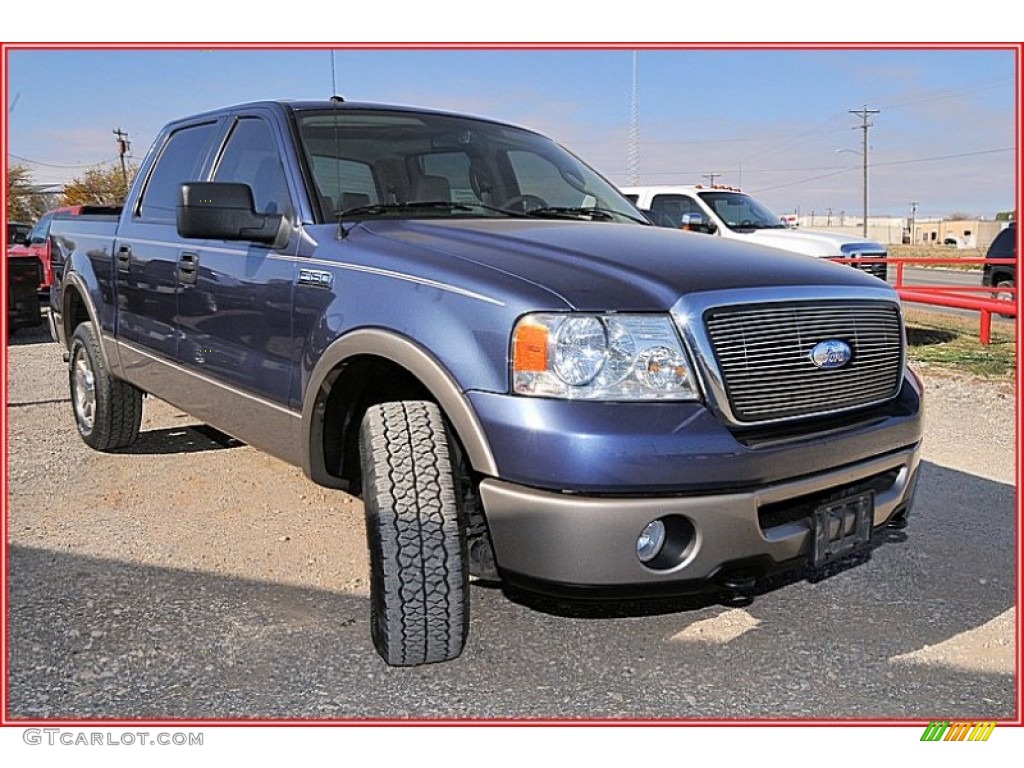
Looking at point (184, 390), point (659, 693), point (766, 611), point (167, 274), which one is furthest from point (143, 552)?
point (766, 611)

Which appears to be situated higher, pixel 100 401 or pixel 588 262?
pixel 588 262

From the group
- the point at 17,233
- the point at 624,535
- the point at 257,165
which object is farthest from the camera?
the point at 17,233

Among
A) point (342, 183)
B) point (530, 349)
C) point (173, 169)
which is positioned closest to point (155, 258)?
point (173, 169)

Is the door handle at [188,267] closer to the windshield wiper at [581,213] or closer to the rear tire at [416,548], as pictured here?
the windshield wiper at [581,213]

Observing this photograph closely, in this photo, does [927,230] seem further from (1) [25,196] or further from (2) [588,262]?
(2) [588,262]

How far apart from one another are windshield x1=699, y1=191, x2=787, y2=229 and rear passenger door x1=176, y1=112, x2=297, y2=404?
8.49 meters

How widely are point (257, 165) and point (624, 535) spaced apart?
242 cm

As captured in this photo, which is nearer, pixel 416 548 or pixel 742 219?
pixel 416 548

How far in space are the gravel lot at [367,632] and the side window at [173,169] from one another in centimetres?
148

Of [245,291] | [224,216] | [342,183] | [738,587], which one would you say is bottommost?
[738,587]

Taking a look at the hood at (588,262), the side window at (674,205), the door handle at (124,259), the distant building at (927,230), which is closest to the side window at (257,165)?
the hood at (588,262)

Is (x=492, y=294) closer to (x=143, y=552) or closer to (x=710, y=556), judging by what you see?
(x=710, y=556)

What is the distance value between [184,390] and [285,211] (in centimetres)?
123

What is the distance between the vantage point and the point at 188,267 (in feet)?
13.8
